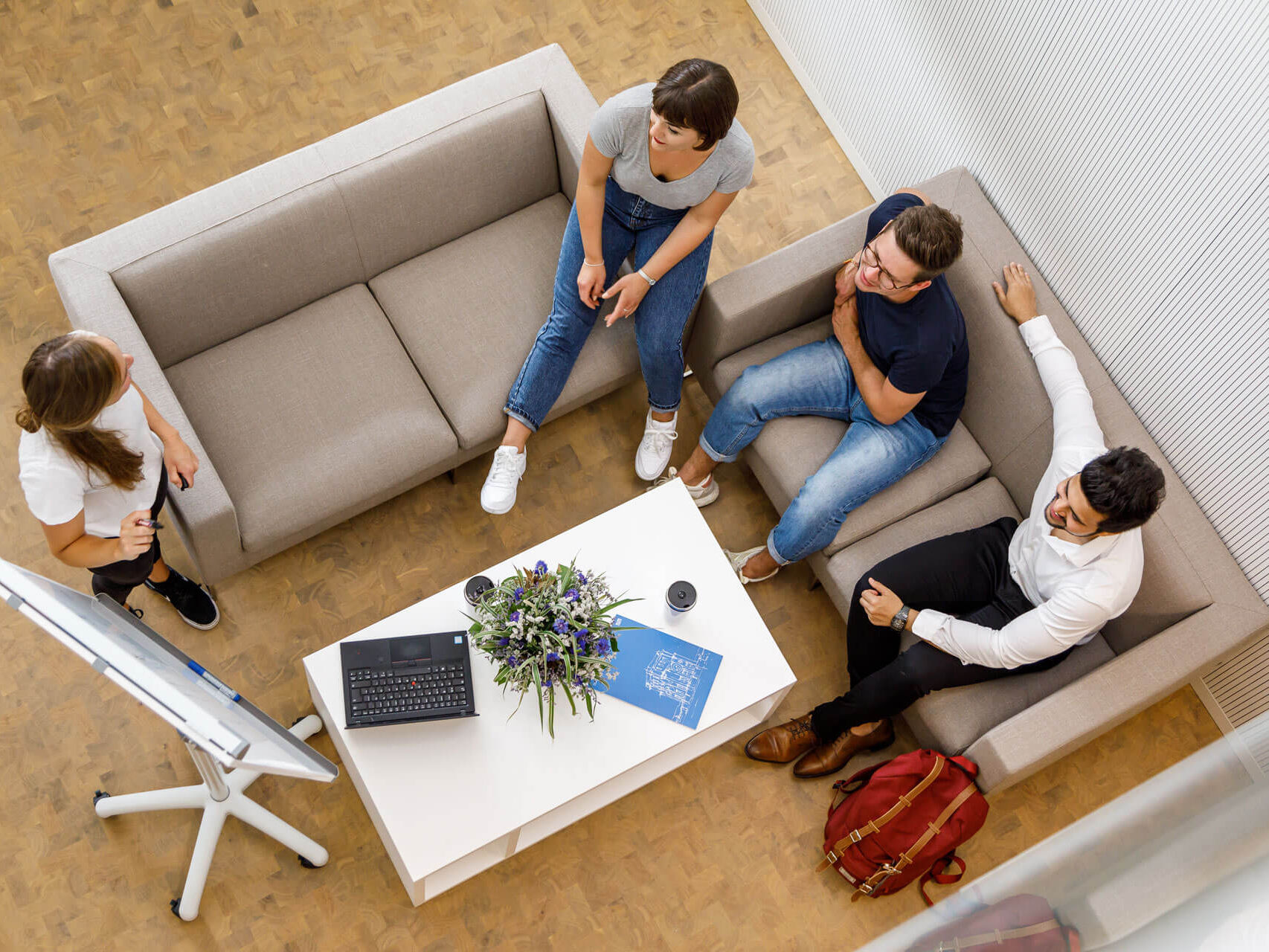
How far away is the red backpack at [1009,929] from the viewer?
0.72 meters

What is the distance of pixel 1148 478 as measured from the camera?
1937 mm

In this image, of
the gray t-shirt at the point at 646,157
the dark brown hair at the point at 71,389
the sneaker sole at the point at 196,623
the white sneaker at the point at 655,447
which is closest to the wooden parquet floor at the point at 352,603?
the sneaker sole at the point at 196,623

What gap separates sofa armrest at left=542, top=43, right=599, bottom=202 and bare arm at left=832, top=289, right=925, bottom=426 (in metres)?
0.77

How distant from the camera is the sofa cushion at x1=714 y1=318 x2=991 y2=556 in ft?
8.48

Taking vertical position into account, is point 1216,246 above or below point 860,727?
above

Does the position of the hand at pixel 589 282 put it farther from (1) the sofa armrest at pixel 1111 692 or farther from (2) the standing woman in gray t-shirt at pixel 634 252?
(1) the sofa armrest at pixel 1111 692

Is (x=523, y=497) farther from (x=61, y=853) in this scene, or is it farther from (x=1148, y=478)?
(x=1148, y=478)

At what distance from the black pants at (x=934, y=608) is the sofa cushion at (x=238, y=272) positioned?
1570mm

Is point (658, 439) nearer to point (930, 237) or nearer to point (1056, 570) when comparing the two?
point (930, 237)

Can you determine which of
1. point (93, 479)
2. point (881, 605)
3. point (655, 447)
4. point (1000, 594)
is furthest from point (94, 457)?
point (1000, 594)

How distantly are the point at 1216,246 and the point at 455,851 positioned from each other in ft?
6.77

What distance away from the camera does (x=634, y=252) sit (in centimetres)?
264

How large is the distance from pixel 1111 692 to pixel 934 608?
0.42m

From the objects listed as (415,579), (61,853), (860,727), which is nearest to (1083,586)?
(860,727)
